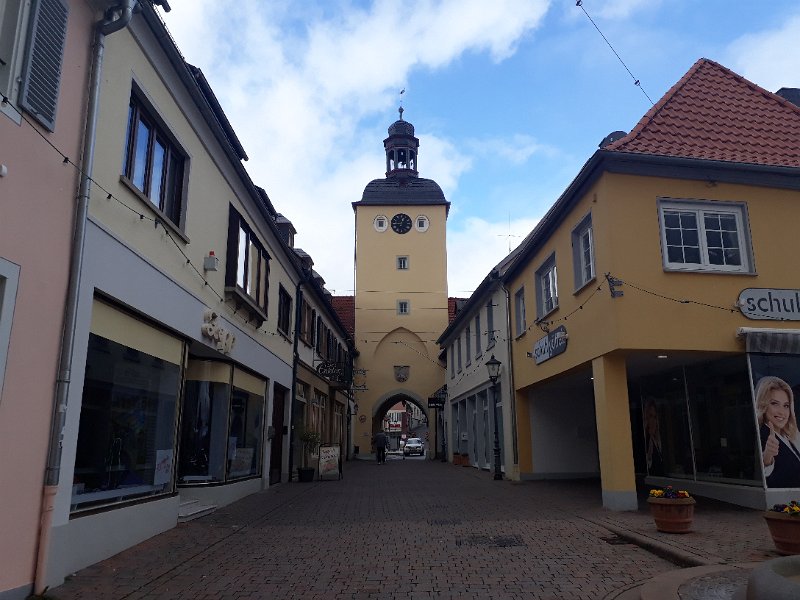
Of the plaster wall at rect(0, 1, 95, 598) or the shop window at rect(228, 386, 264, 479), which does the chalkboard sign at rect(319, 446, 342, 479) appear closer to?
the shop window at rect(228, 386, 264, 479)

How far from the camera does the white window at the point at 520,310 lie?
18766mm

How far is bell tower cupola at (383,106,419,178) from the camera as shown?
42.5m

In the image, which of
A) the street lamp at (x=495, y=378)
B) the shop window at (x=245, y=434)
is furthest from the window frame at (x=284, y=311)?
the street lamp at (x=495, y=378)

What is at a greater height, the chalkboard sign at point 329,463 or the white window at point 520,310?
the white window at point 520,310

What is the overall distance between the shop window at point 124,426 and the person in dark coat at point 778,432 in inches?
390

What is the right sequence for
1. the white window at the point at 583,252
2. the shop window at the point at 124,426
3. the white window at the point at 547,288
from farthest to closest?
the white window at the point at 547,288 < the white window at the point at 583,252 < the shop window at the point at 124,426

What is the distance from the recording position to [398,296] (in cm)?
4053

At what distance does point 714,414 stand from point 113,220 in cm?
1126

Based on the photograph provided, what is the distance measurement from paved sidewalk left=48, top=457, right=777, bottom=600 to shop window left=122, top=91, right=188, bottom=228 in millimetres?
4689

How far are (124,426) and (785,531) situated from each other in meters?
8.03

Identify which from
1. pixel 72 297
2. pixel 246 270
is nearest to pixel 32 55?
pixel 72 297

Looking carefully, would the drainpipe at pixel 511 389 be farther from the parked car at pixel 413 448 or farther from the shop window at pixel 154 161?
the parked car at pixel 413 448

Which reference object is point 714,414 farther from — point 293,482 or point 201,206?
point 293,482

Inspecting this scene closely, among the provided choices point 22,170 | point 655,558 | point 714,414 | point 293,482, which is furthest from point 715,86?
point 293,482
